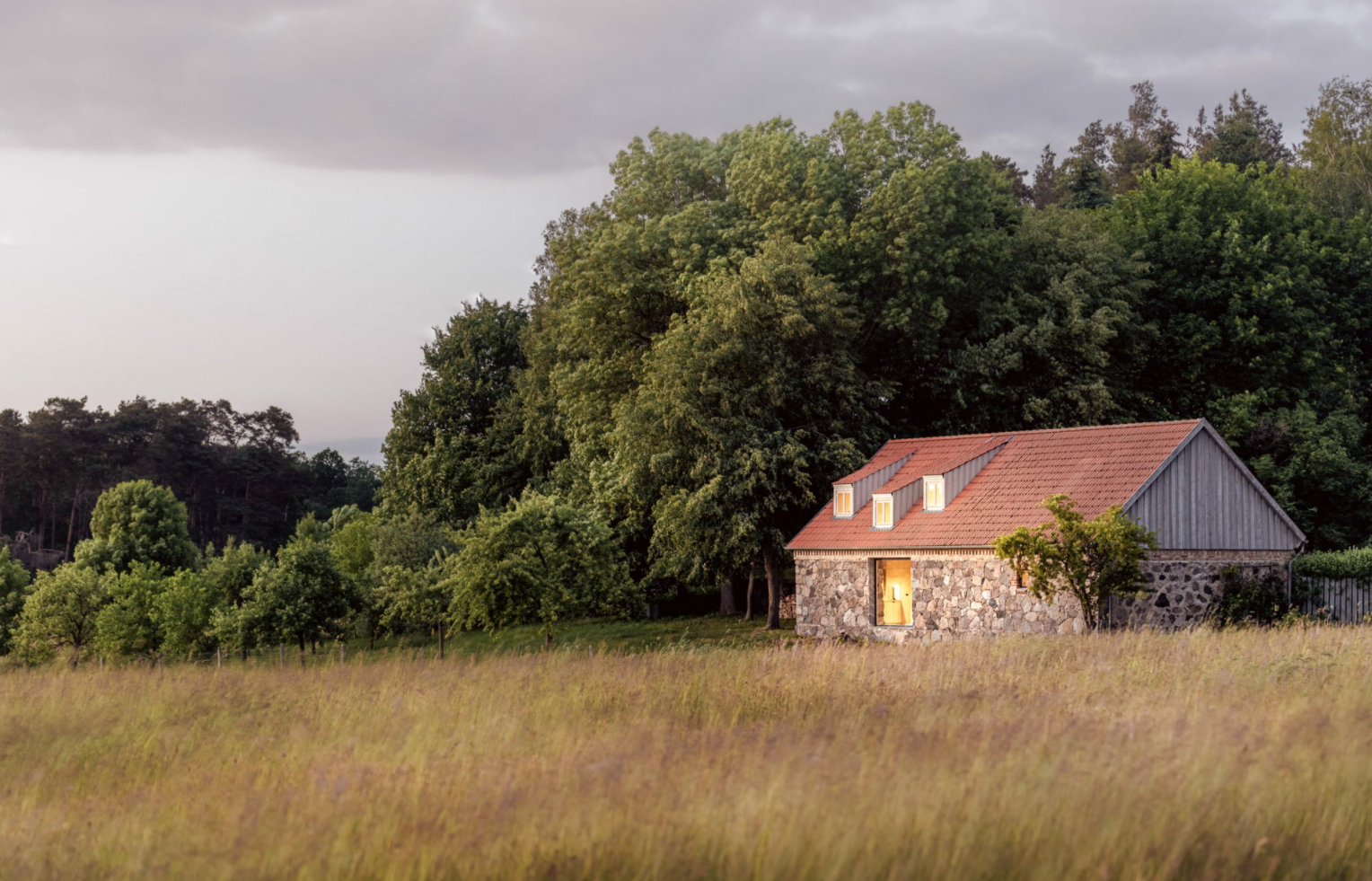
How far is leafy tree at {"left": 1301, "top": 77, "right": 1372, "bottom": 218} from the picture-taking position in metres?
57.6

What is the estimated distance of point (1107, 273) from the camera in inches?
1710

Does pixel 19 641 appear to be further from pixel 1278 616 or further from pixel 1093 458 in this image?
pixel 1278 616

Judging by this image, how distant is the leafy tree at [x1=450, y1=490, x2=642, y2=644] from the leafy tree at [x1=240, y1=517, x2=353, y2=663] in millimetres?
3892

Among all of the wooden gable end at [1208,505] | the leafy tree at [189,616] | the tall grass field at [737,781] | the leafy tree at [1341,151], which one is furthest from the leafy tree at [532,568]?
the leafy tree at [1341,151]

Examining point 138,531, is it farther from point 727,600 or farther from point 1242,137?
point 1242,137

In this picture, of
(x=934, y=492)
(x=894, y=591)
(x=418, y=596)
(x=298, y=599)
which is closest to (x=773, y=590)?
(x=894, y=591)

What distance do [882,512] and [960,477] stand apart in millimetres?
2335

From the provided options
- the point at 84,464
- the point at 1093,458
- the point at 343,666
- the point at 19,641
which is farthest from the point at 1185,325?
the point at 84,464

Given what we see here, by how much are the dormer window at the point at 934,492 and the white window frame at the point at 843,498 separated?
2.35 metres

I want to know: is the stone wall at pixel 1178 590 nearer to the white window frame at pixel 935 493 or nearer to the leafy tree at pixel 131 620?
the white window frame at pixel 935 493

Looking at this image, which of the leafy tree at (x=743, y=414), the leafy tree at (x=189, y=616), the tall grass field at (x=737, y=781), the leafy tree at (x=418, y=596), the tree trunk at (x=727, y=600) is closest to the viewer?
the tall grass field at (x=737, y=781)

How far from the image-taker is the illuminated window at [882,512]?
1399 inches

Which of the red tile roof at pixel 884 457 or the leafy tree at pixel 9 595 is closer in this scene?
the red tile roof at pixel 884 457

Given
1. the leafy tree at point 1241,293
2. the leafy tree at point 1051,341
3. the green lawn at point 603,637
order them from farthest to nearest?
1. the leafy tree at point 1241,293
2. the leafy tree at point 1051,341
3. the green lawn at point 603,637
